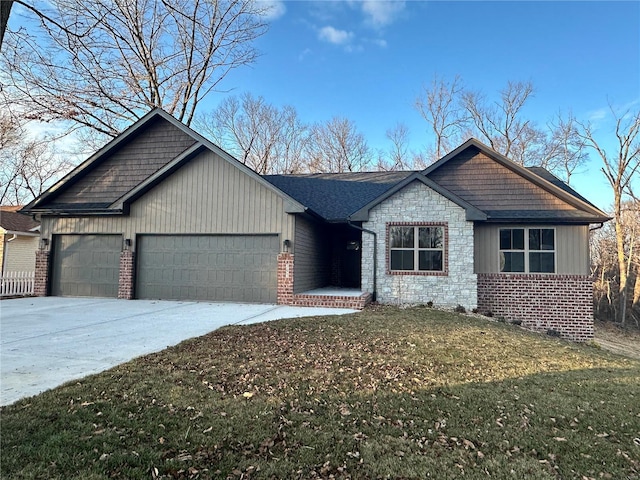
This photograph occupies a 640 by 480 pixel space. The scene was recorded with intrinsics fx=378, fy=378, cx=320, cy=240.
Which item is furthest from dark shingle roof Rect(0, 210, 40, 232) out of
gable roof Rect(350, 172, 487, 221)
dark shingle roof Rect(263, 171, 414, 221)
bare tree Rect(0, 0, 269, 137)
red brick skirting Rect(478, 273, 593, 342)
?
red brick skirting Rect(478, 273, 593, 342)

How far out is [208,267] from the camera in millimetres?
11906

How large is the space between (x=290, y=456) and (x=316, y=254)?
1084cm

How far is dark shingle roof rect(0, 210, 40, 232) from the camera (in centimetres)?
1858

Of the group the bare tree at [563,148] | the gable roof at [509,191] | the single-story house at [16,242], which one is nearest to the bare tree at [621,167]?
the bare tree at [563,148]

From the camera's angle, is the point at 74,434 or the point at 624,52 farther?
the point at 624,52

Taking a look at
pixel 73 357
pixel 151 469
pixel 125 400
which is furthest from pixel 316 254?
pixel 151 469

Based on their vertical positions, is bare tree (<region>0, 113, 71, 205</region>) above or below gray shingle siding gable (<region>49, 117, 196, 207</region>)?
above

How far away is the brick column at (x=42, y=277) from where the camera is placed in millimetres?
12656

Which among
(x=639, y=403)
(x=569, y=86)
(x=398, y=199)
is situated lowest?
(x=639, y=403)

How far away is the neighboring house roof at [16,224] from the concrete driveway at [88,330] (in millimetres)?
9236

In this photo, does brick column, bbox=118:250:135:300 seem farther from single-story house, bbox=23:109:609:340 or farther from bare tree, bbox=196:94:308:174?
bare tree, bbox=196:94:308:174

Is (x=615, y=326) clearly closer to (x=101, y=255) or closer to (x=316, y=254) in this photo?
(x=316, y=254)

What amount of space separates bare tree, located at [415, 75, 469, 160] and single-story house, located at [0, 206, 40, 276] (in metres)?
26.3

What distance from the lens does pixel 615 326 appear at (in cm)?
1922
